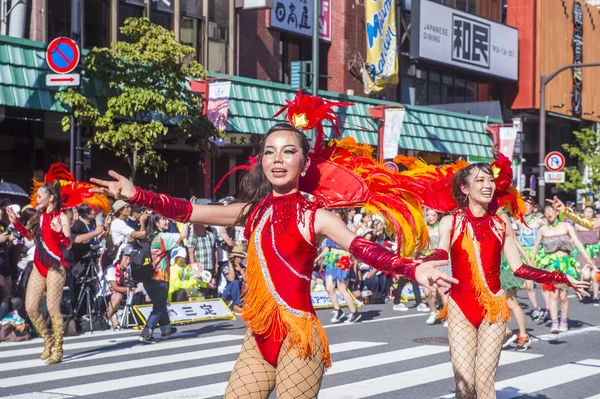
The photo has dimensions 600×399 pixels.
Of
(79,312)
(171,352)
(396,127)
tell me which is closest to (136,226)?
(79,312)

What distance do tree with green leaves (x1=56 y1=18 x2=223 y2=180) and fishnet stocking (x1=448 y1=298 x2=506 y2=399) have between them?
37.3 feet

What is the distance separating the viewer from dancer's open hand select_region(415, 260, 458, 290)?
439 centimetres

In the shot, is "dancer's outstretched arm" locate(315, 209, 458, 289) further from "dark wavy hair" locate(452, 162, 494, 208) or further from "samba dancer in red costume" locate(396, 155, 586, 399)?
"dark wavy hair" locate(452, 162, 494, 208)

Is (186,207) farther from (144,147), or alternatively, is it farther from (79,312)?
(144,147)

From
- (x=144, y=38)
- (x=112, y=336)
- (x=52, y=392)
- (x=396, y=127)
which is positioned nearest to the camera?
(x=52, y=392)

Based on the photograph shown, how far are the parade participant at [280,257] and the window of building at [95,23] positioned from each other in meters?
16.7

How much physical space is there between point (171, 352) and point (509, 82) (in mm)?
31589

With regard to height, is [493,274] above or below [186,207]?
below

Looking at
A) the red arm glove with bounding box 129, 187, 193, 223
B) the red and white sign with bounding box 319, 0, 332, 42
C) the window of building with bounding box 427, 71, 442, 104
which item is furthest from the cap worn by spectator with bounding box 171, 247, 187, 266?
the window of building with bounding box 427, 71, 442, 104

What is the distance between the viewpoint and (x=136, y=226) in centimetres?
1436

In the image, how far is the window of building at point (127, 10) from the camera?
72.1ft

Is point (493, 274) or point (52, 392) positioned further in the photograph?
point (52, 392)

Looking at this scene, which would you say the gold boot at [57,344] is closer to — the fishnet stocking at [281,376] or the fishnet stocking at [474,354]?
the fishnet stocking at [474,354]

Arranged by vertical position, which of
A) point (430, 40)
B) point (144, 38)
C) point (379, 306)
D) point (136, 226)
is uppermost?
point (430, 40)
